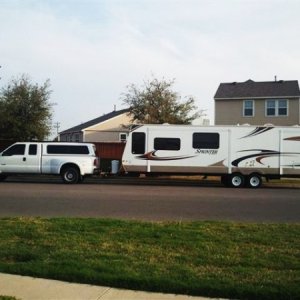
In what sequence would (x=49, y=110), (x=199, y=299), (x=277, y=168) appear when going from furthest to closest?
(x=49, y=110)
(x=277, y=168)
(x=199, y=299)

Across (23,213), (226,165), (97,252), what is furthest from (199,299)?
(226,165)

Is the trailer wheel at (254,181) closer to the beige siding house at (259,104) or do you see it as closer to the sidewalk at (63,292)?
the beige siding house at (259,104)

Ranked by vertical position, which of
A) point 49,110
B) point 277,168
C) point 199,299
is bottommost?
point 199,299

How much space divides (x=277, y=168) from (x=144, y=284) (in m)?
18.8

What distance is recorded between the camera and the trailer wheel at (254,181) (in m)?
23.8

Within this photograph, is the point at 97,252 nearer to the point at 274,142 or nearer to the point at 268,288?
the point at 268,288

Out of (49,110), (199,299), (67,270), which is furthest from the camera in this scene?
(49,110)

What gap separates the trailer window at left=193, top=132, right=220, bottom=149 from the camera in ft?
78.7

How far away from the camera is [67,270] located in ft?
21.3

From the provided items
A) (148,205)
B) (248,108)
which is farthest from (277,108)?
(148,205)

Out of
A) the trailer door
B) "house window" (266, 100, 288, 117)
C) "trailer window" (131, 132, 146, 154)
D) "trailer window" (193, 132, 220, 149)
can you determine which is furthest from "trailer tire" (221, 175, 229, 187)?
"house window" (266, 100, 288, 117)

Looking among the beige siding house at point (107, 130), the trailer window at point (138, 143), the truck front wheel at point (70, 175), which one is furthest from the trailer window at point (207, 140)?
the beige siding house at point (107, 130)

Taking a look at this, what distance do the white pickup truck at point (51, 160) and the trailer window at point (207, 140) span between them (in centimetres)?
520

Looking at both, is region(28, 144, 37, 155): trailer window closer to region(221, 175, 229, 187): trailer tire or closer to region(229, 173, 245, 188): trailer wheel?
region(221, 175, 229, 187): trailer tire
